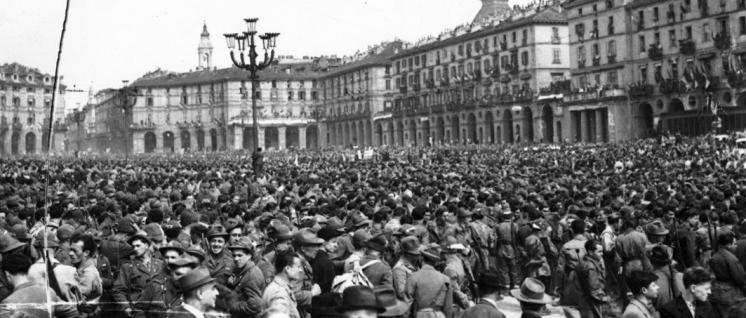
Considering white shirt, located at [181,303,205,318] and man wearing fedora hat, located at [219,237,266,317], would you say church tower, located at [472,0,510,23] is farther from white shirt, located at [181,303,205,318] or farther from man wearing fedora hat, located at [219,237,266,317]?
white shirt, located at [181,303,205,318]

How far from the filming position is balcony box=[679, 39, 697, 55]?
61.2 metres

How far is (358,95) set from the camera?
112188mm

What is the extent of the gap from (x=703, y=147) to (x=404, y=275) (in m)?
35.6

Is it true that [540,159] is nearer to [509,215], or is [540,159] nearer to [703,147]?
[703,147]

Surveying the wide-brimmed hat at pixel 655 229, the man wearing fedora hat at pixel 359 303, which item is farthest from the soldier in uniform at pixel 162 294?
the wide-brimmed hat at pixel 655 229

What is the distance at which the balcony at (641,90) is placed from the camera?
2557 inches

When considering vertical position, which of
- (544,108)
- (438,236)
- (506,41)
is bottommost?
(438,236)

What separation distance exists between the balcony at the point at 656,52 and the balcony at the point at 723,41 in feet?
19.9

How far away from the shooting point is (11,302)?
708cm

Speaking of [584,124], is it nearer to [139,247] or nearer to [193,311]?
[139,247]

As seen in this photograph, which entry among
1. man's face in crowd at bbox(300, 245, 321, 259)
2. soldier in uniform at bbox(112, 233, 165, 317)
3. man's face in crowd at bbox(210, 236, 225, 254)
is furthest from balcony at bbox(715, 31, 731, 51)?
soldier in uniform at bbox(112, 233, 165, 317)

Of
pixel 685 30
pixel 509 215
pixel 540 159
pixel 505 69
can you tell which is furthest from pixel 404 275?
pixel 505 69

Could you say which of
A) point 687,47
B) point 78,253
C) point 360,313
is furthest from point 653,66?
point 360,313

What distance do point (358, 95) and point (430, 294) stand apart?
4107 inches
